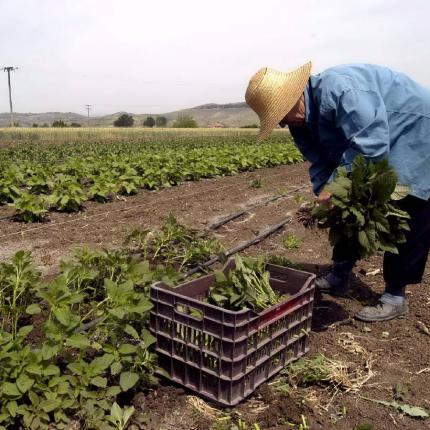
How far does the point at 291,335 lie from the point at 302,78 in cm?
159

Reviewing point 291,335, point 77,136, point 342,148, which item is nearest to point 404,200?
point 342,148

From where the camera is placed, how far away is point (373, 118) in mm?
2752

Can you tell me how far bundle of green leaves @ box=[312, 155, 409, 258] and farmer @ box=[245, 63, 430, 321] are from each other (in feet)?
0.37

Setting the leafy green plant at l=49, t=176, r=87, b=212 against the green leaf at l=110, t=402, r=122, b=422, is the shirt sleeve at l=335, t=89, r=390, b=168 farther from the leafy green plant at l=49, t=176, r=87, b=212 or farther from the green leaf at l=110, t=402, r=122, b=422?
the leafy green plant at l=49, t=176, r=87, b=212

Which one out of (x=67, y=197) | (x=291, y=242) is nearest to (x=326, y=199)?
(x=291, y=242)

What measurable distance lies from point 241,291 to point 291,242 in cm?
286

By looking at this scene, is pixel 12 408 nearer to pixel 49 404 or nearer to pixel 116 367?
pixel 49 404

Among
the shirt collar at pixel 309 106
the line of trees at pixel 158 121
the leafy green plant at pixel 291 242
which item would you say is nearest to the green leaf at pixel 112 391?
the shirt collar at pixel 309 106

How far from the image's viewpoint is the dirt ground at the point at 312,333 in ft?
7.69

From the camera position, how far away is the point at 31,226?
6.14m

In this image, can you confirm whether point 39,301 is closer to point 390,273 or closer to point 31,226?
point 390,273

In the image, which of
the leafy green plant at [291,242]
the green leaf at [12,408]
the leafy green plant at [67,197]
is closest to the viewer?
the green leaf at [12,408]

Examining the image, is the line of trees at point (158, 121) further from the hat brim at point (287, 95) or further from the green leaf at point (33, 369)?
the green leaf at point (33, 369)

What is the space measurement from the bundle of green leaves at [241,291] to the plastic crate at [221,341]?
0.15 m
